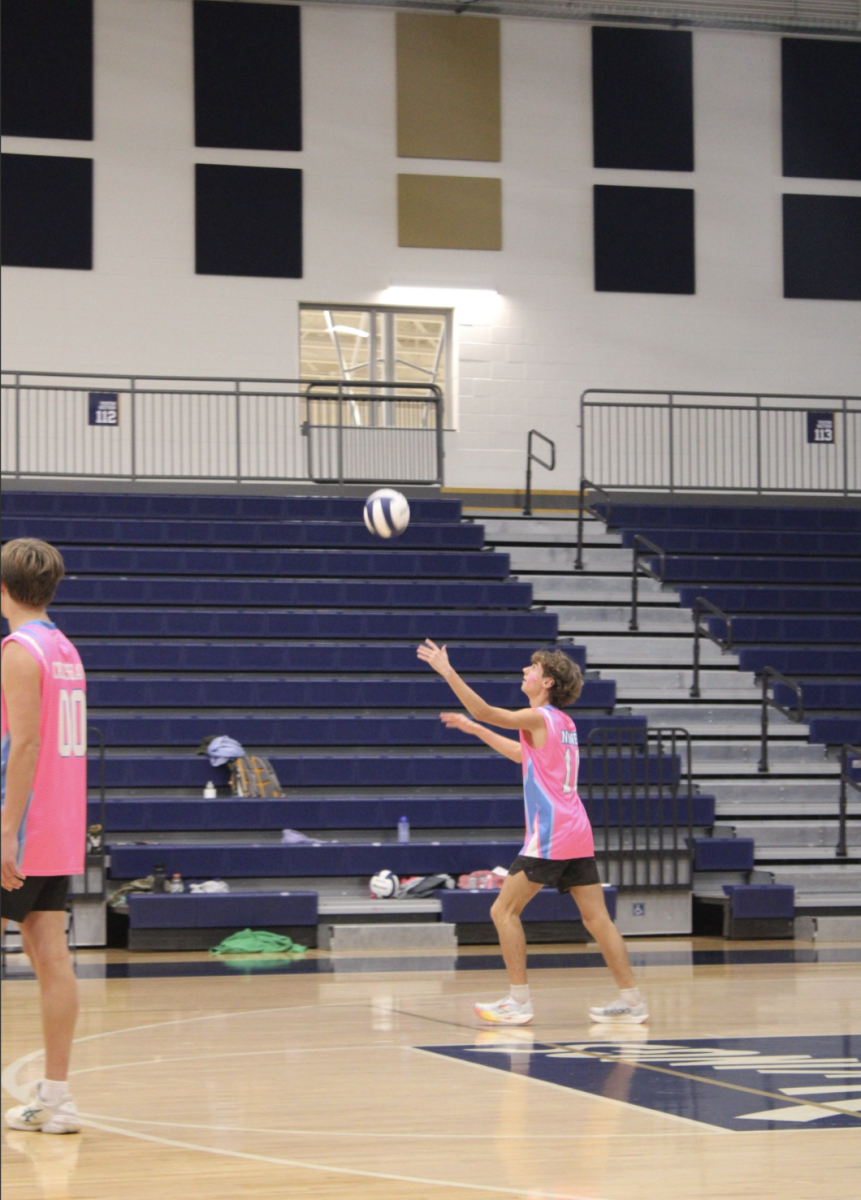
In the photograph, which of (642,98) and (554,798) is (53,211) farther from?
(554,798)

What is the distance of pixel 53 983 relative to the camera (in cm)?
450

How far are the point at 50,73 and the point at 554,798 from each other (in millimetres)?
14958

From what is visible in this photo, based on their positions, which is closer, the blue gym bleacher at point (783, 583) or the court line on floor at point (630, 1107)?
the court line on floor at point (630, 1107)

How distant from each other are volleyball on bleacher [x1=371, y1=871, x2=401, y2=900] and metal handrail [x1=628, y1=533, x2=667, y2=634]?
197 inches

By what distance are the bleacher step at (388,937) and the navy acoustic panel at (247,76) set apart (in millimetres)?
11912

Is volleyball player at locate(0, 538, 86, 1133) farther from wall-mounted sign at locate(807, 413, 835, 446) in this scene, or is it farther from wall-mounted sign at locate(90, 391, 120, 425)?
wall-mounted sign at locate(807, 413, 835, 446)

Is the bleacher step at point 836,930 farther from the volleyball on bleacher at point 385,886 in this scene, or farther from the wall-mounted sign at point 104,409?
the wall-mounted sign at point 104,409

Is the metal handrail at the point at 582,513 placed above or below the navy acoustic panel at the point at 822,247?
below

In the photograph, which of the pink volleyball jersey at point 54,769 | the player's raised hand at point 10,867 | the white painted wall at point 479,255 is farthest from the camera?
the white painted wall at point 479,255

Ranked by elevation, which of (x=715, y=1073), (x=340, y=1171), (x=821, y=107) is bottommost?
(x=715, y=1073)

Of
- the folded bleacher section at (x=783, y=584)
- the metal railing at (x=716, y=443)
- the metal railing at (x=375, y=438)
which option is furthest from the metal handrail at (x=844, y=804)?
the metal railing at (x=716, y=443)

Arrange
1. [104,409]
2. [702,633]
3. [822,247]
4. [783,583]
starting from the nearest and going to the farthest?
[702,633]
[783,583]
[104,409]
[822,247]

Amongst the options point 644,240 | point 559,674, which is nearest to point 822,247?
point 644,240

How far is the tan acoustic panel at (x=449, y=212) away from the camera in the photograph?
20391mm
